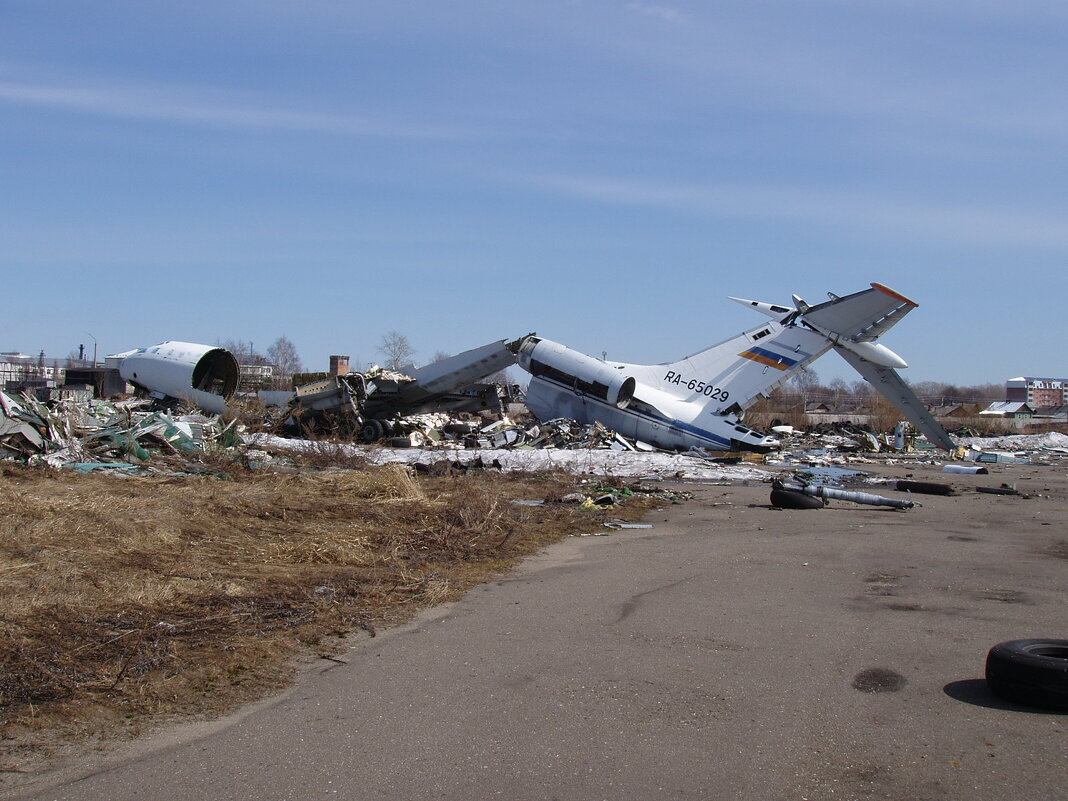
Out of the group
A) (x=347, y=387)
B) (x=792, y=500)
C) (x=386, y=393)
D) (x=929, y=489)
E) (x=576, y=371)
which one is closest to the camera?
(x=792, y=500)

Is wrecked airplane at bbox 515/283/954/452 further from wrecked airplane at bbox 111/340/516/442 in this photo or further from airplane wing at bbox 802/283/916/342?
wrecked airplane at bbox 111/340/516/442

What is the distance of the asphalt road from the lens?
421 cm

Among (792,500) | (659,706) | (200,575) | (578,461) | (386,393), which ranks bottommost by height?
(659,706)

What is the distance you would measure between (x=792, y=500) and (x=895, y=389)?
12.8 metres

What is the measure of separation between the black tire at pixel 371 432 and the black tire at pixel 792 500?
16436mm

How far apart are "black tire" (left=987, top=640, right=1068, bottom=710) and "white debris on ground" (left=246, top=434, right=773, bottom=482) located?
593 inches

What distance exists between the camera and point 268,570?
890 centimetres

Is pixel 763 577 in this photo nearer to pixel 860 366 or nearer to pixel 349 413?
pixel 860 366

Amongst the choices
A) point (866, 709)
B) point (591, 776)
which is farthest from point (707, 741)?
point (866, 709)

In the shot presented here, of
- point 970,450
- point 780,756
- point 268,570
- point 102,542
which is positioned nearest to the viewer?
point 780,756

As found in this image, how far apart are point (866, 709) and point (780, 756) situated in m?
0.99

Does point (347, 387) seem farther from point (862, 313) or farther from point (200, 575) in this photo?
point (200, 575)

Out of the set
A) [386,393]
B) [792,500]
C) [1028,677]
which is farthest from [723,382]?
[1028,677]

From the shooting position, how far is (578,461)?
75.6ft
